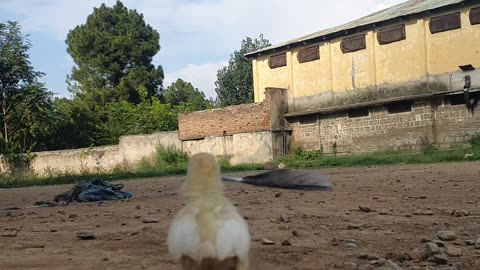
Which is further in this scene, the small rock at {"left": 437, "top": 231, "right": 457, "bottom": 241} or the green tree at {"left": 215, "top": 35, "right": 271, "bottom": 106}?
the green tree at {"left": 215, "top": 35, "right": 271, "bottom": 106}

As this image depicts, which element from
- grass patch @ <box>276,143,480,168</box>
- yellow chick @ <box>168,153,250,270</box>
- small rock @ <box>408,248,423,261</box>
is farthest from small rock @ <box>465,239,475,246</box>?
grass patch @ <box>276,143,480,168</box>

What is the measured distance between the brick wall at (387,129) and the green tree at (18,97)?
554 inches

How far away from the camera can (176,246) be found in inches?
74.1

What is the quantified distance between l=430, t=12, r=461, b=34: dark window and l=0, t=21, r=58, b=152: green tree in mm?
20021

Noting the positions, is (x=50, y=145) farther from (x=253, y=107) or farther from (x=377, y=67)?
(x=377, y=67)

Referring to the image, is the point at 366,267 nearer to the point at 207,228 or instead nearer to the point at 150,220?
the point at 207,228

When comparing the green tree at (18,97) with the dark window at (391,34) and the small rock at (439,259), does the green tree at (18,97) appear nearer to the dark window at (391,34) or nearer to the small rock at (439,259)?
the dark window at (391,34)

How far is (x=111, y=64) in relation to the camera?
122ft

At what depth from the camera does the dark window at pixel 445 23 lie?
20.4m

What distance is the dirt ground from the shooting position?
3.49 metres

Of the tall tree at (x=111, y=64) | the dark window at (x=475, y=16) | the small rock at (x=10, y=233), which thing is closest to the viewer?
the small rock at (x=10, y=233)

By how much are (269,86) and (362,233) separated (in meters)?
22.4

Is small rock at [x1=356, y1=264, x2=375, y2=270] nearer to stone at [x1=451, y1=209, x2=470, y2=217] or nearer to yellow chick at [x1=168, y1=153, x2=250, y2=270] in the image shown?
yellow chick at [x1=168, y1=153, x2=250, y2=270]

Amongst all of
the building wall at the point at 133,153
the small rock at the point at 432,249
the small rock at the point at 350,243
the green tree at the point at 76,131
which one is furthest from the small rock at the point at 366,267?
the green tree at the point at 76,131
